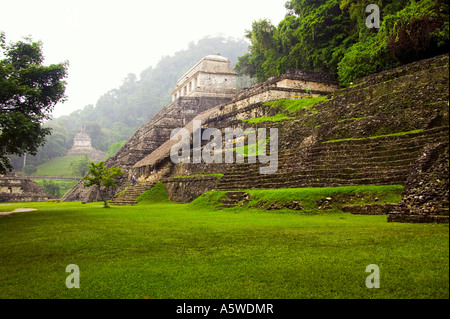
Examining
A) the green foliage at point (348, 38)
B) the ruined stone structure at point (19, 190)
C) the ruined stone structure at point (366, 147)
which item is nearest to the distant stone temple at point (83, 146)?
the ruined stone structure at point (19, 190)

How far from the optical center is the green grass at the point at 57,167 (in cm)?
4994

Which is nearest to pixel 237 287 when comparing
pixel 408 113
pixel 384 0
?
pixel 408 113

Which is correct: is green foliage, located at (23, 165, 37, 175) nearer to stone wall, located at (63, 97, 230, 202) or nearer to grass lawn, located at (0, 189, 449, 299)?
stone wall, located at (63, 97, 230, 202)

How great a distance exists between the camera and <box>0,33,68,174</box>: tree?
32.0 feet

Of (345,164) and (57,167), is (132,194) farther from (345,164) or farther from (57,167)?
(57,167)

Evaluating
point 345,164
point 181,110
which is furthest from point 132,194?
point 181,110

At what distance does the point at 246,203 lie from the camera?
1008 cm

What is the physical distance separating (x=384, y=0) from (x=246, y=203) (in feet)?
41.4

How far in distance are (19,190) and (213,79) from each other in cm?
2117

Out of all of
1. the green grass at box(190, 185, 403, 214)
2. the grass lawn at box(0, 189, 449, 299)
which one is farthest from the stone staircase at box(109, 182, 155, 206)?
the grass lawn at box(0, 189, 449, 299)

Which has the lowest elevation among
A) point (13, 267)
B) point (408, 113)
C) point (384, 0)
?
point (13, 267)

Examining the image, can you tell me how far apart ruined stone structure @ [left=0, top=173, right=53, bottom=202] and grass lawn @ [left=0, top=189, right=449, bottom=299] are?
28733 millimetres
